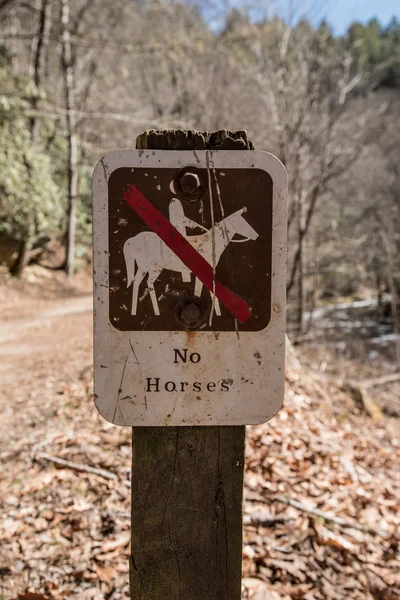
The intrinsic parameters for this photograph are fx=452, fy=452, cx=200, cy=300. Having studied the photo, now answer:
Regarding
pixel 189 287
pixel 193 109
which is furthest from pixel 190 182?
pixel 193 109

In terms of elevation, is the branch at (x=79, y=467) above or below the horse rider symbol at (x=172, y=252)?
below

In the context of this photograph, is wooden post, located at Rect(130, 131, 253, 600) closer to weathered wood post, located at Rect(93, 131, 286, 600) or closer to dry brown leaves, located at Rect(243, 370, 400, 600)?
weathered wood post, located at Rect(93, 131, 286, 600)

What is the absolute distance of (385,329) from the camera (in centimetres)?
1691

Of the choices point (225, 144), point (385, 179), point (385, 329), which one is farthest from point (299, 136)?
point (385, 179)

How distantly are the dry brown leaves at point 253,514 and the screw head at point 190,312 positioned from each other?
5.93 ft

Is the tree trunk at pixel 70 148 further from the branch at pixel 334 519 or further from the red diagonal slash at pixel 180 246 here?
the red diagonal slash at pixel 180 246

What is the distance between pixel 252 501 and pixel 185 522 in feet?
6.41

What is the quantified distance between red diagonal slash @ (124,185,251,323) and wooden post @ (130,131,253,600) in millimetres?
441

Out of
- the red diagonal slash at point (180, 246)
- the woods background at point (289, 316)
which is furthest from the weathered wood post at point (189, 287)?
the woods background at point (289, 316)

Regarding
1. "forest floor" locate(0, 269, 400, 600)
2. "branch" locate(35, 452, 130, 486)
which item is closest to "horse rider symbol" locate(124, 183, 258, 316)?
"forest floor" locate(0, 269, 400, 600)

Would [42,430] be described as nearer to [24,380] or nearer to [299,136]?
[24,380]

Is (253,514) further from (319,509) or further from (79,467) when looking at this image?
(79,467)

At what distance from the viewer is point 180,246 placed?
1282mm

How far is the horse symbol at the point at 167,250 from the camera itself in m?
1.28
